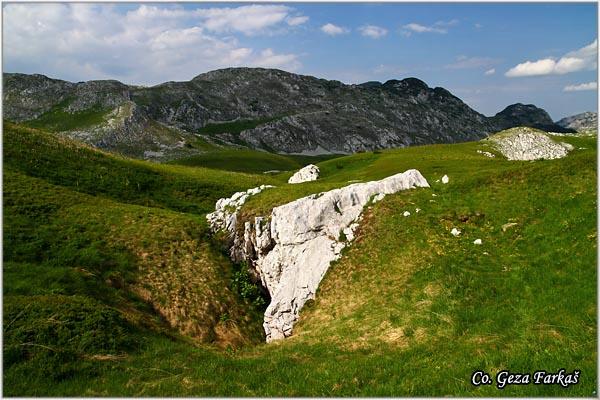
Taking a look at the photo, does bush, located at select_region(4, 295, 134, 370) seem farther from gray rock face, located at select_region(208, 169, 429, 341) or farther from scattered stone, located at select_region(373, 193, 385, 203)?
scattered stone, located at select_region(373, 193, 385, 203)

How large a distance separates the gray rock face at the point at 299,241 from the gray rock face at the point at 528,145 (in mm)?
101872

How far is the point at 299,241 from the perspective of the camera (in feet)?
113

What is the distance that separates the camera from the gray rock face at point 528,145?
123250mm

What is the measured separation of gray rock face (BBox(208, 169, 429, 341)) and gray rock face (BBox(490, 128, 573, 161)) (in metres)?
102

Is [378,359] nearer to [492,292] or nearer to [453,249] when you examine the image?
[492,292]

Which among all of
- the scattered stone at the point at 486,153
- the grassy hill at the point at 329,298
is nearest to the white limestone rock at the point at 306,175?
the grassy hill at the point at 329,298

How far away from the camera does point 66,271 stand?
28.3 m

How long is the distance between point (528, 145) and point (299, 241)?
119m

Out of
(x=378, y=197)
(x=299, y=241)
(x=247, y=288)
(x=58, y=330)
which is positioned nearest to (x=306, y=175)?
(x=378, y=197)

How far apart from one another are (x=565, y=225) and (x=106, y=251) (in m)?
34.5

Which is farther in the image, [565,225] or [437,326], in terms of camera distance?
[565,225]

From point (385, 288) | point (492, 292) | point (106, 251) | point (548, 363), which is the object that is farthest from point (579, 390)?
point (106, 251)

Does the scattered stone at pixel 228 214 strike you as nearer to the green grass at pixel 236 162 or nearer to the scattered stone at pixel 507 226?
the scattered stone at pixel 507 226

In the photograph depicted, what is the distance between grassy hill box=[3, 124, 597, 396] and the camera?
1695 cm
